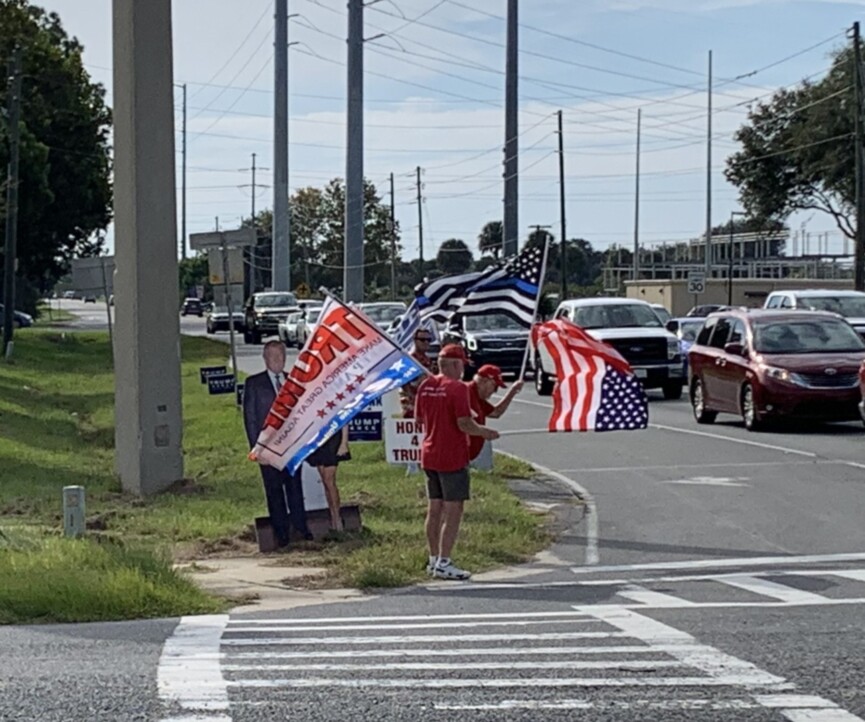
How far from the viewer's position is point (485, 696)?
750 cm

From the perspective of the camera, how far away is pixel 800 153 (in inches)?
2810

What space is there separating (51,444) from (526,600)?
612 inches

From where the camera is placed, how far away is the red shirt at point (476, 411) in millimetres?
12602

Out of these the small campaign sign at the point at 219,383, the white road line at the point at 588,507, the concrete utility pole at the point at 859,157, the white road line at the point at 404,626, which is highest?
the concrete utility pole at the point at 859,157

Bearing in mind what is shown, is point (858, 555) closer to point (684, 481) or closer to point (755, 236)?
point (684, 481)

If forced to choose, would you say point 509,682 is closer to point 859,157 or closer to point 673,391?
point 673,391

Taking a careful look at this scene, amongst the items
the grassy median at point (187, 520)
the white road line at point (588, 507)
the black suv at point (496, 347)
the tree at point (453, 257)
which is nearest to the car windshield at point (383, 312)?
the black suv at point (496, 347)

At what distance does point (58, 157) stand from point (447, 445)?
5924 cm

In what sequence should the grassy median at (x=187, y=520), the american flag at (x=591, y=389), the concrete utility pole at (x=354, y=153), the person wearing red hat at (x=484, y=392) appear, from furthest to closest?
the concrete utility pole at (x=354, y=153), the american flag at (x=591, y=389), the person wearing red hat at (x=484, y=392), the grassy median at (x=187, y=520)

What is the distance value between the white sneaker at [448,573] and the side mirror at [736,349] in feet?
40.9

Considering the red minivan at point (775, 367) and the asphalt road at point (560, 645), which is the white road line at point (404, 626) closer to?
the asphalt road at point (560, 645)

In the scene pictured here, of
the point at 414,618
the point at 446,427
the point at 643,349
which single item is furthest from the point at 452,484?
the point at 643,349

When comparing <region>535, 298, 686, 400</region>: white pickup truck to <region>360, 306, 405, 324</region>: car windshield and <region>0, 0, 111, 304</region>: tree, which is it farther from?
<region>0, 0, 111, 304</region>: tree

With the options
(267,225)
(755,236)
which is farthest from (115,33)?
(267,225)
